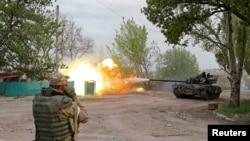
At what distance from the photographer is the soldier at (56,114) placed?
503 cm

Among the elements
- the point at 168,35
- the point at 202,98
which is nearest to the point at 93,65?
the point at 202,98

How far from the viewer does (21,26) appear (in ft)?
83.9

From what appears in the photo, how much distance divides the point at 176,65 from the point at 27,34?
47.7 m

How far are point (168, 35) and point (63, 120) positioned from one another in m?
14.8

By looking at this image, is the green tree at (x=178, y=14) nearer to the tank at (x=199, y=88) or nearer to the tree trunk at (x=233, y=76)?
the tree trunk at (x=233, y=76)

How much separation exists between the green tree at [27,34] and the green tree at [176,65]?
39674 millimetres

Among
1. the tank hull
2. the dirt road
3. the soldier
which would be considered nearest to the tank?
the tank hull

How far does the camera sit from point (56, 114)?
5.03m

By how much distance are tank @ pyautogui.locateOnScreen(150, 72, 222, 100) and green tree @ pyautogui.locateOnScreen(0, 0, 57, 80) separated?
10.5 metres

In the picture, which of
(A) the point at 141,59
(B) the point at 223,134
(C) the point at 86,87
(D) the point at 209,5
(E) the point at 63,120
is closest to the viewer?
(E) the point at 63,120

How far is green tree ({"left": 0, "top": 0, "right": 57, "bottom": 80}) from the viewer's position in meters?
25.2

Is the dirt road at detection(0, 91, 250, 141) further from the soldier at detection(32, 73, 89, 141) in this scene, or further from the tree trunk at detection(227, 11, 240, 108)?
the soldier at detection(32, 73, 89, 141)

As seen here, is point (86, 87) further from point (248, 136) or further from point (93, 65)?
point (248, 136)

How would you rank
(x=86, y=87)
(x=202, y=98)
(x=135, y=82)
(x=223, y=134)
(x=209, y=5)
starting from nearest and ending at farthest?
(x=223, y=134) → (x=209, y=5) → (x=202, y=98) → (x=86, y=87) → (x=135, y=82)
